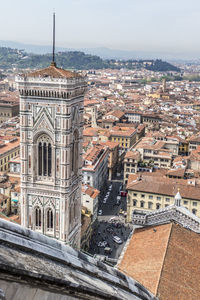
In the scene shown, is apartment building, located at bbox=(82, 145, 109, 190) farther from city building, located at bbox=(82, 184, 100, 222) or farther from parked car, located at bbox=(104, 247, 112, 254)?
parked car, located at bbox=(104, 247, 112, 254)

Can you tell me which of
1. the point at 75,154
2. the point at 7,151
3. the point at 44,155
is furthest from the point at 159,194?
the point at 7,151

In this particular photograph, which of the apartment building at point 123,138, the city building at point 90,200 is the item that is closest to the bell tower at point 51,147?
the city building at point 90,200

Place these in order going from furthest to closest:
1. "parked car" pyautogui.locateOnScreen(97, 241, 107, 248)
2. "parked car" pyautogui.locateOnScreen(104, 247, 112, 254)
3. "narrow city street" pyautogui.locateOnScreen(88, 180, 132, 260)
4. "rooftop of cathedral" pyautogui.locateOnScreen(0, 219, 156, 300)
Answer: "parked car" pyautogui.locateOnScreen(97, 241, 107, 248) < "narrow city street" pyautogui.locateOnScreen(88, 180, 132, 260) < "parked car" pyautogui.locateOnScreen(104, 247, 112, 254) < "rooftop of cathedral" pyautogui.locateOnScreen(0, 219, 156, 300)

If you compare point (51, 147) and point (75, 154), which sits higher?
point (51, 147)

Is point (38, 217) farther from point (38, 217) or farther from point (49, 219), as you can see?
point (49, 219)

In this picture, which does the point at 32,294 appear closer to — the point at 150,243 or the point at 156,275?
the point at 156,275

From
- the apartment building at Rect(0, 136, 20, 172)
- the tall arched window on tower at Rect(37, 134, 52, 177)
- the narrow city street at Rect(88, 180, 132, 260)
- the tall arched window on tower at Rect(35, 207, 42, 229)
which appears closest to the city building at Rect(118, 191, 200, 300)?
the tall arched window on tower at Rect(37, 134, 52, 177)
